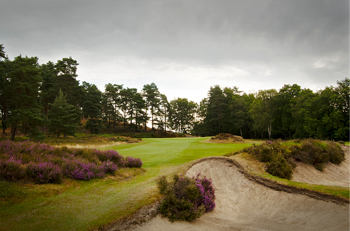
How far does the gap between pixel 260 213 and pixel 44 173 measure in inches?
289

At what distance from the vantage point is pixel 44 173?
234 inches

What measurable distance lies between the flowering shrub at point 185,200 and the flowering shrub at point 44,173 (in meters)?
3.56

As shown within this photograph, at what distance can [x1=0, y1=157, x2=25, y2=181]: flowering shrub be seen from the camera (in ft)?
17.5

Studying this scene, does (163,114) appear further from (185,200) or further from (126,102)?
(185,200)

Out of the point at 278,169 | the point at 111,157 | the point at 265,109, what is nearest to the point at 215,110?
the point at 265,109

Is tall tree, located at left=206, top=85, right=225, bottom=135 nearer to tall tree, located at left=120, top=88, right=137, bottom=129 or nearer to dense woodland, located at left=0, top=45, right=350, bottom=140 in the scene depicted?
dense woodland, located at left=0, top=45, right=350, bottom=140

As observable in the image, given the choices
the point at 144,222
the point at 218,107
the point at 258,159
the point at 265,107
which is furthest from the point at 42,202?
the point at 218,107

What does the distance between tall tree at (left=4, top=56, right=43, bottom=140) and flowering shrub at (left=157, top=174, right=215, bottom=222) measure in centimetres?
2424

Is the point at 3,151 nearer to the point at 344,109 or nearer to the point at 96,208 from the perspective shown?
the point at 96,208

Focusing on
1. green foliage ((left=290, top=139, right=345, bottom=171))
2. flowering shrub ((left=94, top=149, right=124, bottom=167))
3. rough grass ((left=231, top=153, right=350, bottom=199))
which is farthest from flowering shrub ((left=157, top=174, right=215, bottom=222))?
green foliage ((left=290, top=139, right=345, bottom=171))

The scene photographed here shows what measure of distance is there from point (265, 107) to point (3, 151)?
4648 centimetres

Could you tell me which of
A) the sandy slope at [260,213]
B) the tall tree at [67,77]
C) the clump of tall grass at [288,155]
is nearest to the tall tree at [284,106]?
the clump of tall grass at [288,155]

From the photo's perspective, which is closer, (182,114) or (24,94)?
(24,94)

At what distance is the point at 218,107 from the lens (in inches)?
2462
